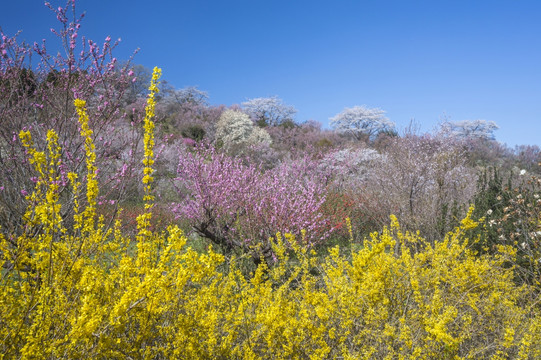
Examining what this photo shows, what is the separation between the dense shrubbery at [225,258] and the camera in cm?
206

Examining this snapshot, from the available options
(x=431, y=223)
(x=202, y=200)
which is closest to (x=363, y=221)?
(x=431, y=223)

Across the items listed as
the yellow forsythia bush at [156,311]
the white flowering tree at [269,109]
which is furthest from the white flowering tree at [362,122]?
the yellow forsythia bush at [156,311]

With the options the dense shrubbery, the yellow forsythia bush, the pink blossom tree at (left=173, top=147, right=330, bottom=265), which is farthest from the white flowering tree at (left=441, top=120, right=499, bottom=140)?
the yellow forsythia bush

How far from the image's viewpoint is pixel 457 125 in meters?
33.9

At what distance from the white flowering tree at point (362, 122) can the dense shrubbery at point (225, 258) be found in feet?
64.0

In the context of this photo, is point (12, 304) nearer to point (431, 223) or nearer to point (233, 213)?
point (233, 213)

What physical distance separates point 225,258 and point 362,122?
92.6 ft

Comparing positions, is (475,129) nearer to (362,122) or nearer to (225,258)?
(362,122)

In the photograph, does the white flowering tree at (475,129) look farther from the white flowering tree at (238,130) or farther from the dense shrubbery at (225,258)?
the dense shrubbery at (225,258)

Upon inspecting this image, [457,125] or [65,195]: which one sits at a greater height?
[457,125]

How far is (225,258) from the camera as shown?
5426 mm

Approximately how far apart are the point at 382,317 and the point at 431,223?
472cm

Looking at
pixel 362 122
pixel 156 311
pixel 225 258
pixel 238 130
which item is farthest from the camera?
pixel 362 122

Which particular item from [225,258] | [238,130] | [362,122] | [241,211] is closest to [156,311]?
[225,258]
